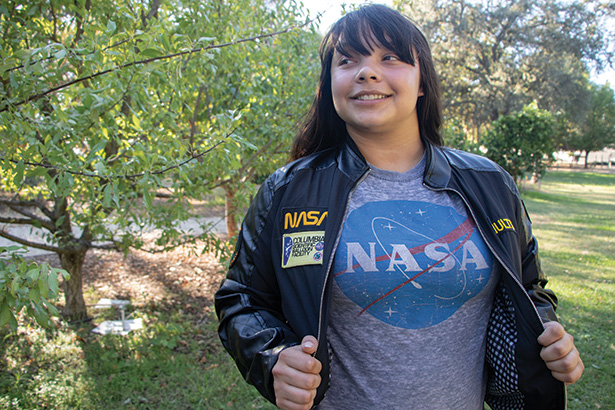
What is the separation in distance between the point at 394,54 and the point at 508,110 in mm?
26578

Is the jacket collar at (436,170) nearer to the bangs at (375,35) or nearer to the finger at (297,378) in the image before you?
the bangs at (375,35)

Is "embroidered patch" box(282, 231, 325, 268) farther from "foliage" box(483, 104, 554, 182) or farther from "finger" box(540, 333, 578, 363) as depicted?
"foliage" box(483, 104, 554, 182)

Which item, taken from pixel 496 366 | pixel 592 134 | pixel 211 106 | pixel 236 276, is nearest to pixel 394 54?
pixel 236 276

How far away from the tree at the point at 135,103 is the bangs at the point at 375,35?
0.72 meters

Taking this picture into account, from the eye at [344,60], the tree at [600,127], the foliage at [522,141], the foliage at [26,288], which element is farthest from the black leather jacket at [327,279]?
the tree at [600,127]

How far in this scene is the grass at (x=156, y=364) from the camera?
363 cm

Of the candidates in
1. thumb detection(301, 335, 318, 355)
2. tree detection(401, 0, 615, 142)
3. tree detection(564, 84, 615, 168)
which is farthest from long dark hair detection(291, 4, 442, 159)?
tree detection(564, 84, 615, 168)

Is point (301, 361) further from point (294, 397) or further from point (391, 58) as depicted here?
point (391, 58)

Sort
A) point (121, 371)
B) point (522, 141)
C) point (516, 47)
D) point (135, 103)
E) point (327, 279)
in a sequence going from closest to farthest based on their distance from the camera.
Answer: point (327, 279), point (135, 103), point (121, 371), point (522, 141), point (516, 47)

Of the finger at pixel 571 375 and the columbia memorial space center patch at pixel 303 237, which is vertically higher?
the columbia memorial space center patch at pixel 303 237

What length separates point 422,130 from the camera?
1.84 metres

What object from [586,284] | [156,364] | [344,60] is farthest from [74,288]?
[586,284]

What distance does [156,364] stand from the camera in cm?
421

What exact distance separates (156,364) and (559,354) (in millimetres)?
3678
